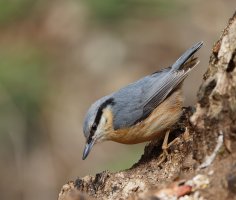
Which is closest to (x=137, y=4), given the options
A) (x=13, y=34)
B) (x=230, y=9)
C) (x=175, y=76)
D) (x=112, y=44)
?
(x=112, y=44)

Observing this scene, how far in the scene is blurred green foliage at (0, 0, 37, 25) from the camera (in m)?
10.7

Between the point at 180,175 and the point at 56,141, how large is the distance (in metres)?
5.21

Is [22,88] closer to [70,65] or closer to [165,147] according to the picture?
[70,65]

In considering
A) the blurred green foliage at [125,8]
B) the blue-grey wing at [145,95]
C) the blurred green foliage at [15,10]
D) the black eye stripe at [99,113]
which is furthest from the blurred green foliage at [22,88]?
the blue-grey wing at [145,95]

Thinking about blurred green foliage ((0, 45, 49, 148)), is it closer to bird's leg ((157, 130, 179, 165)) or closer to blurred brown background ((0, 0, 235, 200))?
blurred brown background ((0, 0, 235, 200))

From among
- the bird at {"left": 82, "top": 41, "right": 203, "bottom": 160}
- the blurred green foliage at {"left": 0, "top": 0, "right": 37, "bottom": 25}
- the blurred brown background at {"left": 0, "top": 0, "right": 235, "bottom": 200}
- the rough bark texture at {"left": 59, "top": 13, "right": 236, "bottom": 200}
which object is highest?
the blurred green foliage at {"left": 0, "top": 0, "right": 37, "bottom": 25}

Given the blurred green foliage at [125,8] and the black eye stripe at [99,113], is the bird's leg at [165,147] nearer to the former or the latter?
the black eye stripe at [99,113]

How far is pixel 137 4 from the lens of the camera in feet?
33.9

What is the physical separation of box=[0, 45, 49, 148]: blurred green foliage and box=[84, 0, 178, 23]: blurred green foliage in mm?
1263

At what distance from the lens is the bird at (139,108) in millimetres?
5301

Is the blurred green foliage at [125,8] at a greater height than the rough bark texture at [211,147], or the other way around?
the blurred green foliage at [125,8]

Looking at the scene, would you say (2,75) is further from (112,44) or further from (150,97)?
(150,97)

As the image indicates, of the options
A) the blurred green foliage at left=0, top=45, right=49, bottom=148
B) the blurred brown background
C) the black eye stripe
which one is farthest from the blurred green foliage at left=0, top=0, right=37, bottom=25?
the black eye stripe

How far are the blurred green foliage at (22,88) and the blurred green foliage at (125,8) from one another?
126 centimetres
